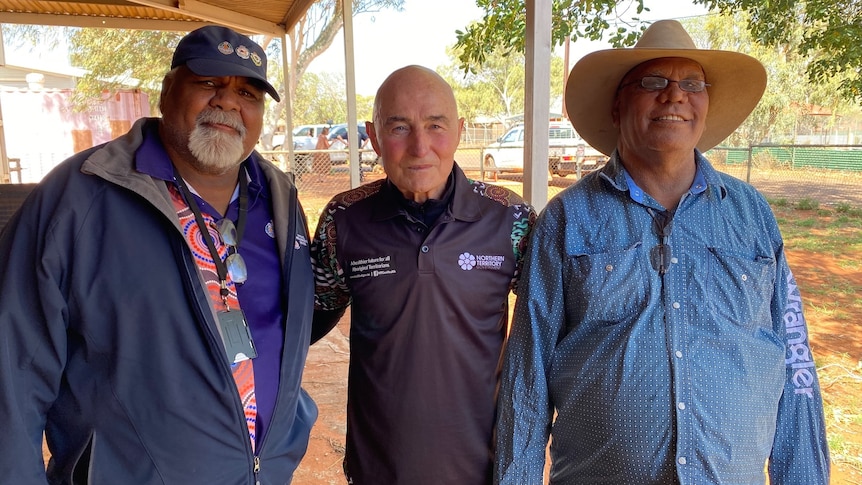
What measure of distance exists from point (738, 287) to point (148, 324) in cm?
154

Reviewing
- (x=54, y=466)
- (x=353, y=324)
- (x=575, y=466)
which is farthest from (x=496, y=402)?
(x=54, y=466)

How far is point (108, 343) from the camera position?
4.89 feet

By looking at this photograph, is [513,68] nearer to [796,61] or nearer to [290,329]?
[796,61]

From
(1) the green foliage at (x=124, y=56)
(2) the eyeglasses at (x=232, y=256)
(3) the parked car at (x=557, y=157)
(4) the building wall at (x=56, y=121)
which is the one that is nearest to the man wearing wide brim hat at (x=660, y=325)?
(2) the eyeglasses at (x=232, y=256)

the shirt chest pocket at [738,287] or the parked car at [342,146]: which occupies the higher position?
the parked car at [342,146]

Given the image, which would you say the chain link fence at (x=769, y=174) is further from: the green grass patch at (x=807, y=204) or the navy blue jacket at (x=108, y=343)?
the navy blue jacket at (x=108, y=343)

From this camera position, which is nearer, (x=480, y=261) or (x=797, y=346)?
(x=797, y=346)

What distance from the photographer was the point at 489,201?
1.95 meters

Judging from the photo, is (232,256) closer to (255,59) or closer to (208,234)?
(208,234)

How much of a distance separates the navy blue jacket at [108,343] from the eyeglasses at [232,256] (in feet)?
0.52

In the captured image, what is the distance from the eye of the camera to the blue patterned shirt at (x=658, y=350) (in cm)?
149

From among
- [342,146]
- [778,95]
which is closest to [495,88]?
[778,95]

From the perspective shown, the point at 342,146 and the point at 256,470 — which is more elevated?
the point at 342,146

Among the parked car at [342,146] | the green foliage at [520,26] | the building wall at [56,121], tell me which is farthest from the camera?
the parked car at [342,146]
